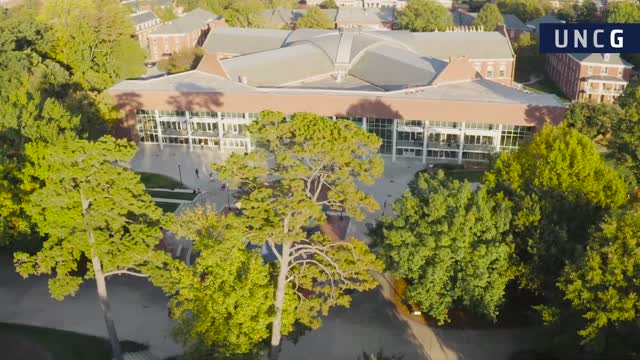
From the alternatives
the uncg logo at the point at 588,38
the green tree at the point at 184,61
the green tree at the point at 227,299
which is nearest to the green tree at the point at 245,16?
the green tree at the point at 184,61

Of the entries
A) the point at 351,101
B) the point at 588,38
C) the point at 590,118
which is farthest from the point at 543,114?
the point at 351,101

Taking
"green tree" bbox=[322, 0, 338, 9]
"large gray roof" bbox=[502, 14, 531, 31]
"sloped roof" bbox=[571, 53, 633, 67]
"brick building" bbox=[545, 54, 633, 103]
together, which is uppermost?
"green tree" bbox=[322, 0, 338, 9]

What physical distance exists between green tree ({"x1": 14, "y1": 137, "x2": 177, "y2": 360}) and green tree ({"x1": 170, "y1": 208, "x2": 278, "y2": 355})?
2.48 meters

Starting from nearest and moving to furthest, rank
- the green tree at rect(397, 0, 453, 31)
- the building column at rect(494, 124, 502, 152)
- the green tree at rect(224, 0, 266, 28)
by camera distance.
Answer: the building column at rect(494, 124, 502, 152) → the green tree at rect(397, 0, 453, 31) → the green tree at rect(224, 0, 266, 28)

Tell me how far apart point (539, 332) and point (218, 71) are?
131ft

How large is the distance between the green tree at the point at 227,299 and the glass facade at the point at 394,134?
2744 centimetres

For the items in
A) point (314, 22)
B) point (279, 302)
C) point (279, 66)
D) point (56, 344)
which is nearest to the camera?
point (279, 302)

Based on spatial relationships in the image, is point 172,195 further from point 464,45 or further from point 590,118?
point 464,45

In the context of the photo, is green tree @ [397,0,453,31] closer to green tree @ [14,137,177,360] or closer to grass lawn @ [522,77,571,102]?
grass lawn @ [522,77,571,102]

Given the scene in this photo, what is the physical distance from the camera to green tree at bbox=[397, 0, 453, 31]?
3578 inches

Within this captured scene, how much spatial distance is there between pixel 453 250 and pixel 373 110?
2406 centimetres

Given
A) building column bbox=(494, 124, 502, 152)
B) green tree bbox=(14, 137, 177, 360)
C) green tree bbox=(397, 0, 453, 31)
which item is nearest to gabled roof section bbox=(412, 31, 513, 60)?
green tree bbox=(397, 0, 453, 31)

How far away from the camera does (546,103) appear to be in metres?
46.7

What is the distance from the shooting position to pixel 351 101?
48312 millimetres
